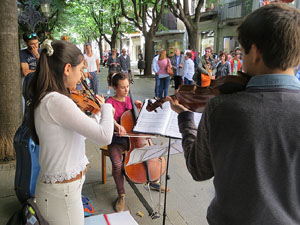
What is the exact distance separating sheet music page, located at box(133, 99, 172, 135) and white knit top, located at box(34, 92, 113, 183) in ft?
1.36

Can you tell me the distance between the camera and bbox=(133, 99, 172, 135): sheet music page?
180 cm

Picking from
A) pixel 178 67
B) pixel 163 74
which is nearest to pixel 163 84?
pixel 163 74

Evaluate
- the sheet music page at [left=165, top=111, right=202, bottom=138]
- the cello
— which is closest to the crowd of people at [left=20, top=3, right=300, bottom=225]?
the sheet music page at [left=165, top=111, right=202, bottom=138]

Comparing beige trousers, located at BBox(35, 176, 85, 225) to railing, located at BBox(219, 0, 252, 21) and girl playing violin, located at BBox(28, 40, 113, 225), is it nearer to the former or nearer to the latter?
girl playing violin, located at BBox(28, 40, 113, 225)

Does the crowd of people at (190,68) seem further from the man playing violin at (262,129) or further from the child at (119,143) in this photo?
the man playing violin at (262,129)

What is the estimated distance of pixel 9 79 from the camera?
11.0ft

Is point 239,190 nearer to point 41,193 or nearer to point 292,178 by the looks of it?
point 292,178

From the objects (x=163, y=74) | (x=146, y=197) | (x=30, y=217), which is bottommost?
(x=146, y=197)

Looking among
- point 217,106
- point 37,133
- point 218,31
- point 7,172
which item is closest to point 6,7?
point 7,172

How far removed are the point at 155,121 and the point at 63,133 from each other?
2.33ft

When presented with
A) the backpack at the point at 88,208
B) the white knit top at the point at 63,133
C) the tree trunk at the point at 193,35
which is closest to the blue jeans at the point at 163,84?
the tree trunk at the point at 193,35

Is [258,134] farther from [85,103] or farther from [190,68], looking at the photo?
[190,68]

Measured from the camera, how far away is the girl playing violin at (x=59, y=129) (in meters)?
1.35

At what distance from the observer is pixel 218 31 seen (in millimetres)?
19484
